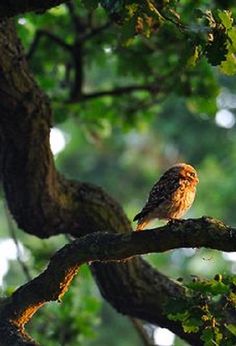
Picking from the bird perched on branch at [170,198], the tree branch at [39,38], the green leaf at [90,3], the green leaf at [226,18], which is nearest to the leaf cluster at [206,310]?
the bird perched on branch at [170,198]

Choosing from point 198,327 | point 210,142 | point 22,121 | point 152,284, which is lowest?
point 198,327

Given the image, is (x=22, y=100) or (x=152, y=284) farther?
(x=152, y=284)

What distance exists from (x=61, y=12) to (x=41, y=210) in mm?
2736

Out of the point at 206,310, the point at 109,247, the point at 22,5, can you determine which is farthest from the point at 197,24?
the point at 206,310

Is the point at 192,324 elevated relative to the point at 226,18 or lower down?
lower down

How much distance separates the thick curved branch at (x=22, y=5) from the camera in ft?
15.0

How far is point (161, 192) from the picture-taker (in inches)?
219

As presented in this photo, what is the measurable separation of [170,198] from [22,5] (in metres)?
1.52

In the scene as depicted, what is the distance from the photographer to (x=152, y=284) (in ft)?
20.0

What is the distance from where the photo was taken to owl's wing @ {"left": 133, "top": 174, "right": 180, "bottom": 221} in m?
5.50

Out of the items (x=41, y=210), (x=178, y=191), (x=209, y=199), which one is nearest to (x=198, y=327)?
(x=178, y=191)

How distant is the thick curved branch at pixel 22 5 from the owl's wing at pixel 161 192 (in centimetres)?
138

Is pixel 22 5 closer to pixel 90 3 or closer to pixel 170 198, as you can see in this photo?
pixel 90 3

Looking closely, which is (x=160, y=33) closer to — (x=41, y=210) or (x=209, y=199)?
(x=41, y=210)
